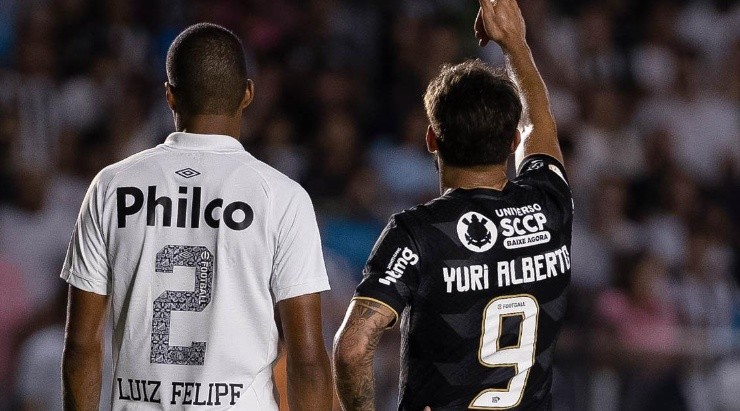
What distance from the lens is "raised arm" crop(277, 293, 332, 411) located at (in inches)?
137

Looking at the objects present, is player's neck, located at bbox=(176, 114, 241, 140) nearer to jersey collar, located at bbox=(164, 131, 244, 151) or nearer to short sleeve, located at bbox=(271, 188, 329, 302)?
jersey collar, located at bbox=(164, 131, 244, 151)

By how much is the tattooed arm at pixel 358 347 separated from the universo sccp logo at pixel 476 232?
0.32 metres

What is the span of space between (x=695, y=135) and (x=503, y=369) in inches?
275

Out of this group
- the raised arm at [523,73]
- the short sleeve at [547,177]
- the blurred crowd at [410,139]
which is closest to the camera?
the short sleeve at [547,177]

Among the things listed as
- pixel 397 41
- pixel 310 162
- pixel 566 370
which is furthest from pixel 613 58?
pixel 566 370

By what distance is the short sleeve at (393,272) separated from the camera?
347 cm

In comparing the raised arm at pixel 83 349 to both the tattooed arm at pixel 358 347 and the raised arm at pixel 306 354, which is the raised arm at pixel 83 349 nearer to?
the raised arm at pixel 306 354

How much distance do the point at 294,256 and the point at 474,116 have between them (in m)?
0.70

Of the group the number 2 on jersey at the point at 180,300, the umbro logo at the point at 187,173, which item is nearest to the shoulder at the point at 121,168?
the umbro logo at the point at 187,173

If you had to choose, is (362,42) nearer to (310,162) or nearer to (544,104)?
(310,162)

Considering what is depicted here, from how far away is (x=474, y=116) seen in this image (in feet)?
11.7

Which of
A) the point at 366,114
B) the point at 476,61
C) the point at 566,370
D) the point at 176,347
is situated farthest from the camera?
the point at 366,114

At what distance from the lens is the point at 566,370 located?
22.9 ft

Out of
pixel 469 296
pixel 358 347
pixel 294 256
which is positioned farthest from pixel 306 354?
pixel 469 296
